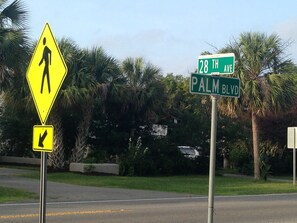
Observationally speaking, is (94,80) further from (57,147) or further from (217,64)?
(217,64)

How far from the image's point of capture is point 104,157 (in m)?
32.3

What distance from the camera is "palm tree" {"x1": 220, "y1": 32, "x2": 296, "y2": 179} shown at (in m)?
28.5

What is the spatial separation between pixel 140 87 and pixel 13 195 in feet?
49.9

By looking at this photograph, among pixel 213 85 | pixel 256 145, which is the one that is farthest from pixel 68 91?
pixel 213 85

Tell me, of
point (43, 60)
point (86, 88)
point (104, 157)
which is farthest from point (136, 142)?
point (43, 60)

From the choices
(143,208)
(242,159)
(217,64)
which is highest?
(217,64)

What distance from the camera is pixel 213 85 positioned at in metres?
6.82

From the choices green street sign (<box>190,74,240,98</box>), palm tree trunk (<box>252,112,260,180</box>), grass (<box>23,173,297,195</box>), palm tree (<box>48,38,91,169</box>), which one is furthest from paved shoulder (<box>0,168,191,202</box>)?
green street sign (<box>190,74,240,98</box>)

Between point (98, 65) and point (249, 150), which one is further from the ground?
point (98, 65)

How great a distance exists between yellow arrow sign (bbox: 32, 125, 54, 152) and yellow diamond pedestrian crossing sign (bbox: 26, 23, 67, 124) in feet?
0.35

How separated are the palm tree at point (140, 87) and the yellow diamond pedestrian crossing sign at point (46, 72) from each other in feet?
81.1

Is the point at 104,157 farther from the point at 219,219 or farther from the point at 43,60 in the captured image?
the point at 43,60

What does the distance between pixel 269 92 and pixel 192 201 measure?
1209 centimetres

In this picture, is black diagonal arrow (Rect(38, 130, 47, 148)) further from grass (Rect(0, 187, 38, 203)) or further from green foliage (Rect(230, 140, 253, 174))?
green foliage (Rect(230, 140, 253, 174))
